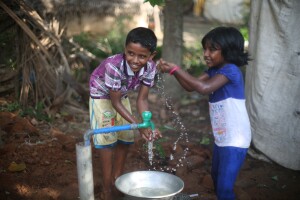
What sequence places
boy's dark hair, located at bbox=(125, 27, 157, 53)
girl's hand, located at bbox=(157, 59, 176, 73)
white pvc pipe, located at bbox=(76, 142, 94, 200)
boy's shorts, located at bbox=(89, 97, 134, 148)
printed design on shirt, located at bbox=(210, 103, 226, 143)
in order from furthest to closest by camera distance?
boy's shorts, located at bbox=(89, 97, 134, 148), printed design on shirt, located at bbox=(210, 103, 226, 143), girl's hand, located at bbox=(157, 59, 176, 73), boy's dark hair, located at bbox=(125, 27, 157, 53), white pvc pipe, located at bbox=(76, 142, 94, 200)

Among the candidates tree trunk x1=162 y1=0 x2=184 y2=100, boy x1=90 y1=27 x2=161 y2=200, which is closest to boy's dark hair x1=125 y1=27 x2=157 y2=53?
boy x1=90 y1=27 x2=161 y2=200

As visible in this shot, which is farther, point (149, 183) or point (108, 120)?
A: point (108, 120)

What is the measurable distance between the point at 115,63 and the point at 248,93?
2053mm

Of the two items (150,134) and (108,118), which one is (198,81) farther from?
(108,118)

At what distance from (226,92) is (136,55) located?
0.69 metres

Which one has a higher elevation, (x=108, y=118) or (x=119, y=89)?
(x=119, y=89)

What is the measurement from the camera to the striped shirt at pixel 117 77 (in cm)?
258

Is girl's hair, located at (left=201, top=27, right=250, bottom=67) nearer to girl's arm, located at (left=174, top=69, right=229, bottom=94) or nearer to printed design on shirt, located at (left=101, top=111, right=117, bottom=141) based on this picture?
girl's arm, located at (left=174, top=69, right=229, bottom=94)

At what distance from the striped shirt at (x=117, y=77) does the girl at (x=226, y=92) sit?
0.20 m

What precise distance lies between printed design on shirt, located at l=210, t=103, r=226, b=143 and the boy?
1.68 feet

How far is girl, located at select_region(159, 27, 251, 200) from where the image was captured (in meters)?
2.53

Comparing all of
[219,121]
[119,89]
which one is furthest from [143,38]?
[219,121]

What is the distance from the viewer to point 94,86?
9.19 ft

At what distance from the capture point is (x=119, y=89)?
2611 millimetres
